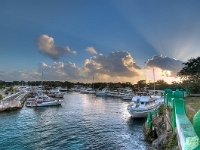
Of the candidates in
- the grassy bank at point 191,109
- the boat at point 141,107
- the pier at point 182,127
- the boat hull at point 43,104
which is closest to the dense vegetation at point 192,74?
the boat at point 141,107

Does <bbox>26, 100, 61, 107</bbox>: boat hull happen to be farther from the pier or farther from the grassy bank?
the pier

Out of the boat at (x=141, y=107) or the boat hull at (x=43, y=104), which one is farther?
the boat hull at (x=43, y=104)

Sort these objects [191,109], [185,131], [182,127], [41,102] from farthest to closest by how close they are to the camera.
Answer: [41,102]
[191,109]
[182,127]
[185,131]

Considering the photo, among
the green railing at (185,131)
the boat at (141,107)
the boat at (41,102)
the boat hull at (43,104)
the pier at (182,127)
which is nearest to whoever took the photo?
the pier at (182,127)

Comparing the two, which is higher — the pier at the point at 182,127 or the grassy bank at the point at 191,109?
the pier at the point at 182,127

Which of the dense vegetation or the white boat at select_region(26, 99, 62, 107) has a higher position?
the dense vegetation

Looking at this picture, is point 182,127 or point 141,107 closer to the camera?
point 182,127

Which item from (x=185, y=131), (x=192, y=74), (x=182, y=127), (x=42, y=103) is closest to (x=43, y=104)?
(x=42, y=103)

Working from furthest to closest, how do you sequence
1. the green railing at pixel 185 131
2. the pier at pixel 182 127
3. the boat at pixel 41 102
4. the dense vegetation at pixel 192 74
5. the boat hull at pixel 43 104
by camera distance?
1. the boat at pixel 41 102
2. the boat hull at pixel 43 104
3. the dense vegetation at pixel 192 74
4. the green railing at pixel 185 131
5. the pier at pixel 182 127

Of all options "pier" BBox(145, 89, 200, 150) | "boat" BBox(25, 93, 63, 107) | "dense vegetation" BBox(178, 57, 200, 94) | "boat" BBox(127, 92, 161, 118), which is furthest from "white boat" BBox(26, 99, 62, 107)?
"pier" BBox(145, 89, 200, 150)

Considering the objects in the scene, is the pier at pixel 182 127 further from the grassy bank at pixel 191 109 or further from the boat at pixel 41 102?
the boat at pixel 41 102

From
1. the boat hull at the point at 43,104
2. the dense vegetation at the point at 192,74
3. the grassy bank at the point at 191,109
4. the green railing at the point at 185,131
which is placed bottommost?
the boat hull at the point at 43,104

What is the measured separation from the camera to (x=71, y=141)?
1948 cm

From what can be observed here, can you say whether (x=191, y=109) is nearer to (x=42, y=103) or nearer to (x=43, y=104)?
(x=43, y=104)
